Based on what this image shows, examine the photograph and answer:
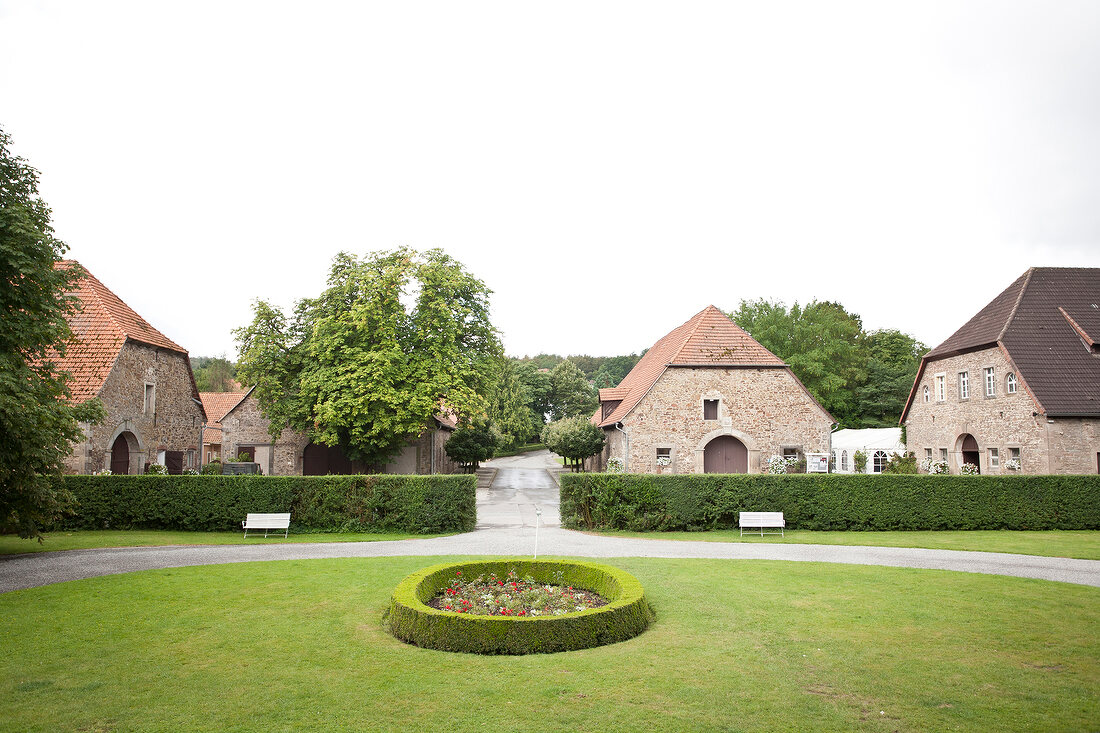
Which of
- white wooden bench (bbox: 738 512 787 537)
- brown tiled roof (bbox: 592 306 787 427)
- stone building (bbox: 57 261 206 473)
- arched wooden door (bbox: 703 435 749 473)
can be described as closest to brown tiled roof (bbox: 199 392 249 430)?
stone building (bbox: 57 261 206 473)

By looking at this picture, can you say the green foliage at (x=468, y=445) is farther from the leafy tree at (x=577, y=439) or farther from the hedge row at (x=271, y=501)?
the hedge row at (x=271, y=501)

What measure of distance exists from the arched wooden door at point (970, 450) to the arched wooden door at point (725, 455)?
10824mm

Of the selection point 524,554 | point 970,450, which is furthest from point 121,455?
point 970,450

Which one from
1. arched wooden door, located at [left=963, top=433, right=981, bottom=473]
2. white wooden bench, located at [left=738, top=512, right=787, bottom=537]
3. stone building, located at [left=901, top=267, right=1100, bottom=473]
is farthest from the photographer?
arched wooden door, located at [left=963, top=433, right=981, bottom=473]

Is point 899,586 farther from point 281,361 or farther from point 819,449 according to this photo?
point 281,361

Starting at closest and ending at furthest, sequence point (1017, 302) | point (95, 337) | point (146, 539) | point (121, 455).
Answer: point (146, 539)
point (95, 337)
point (121, 455)
point (1017, 302)

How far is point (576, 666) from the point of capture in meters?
7.36

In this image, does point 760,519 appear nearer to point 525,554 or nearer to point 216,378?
point 525,554

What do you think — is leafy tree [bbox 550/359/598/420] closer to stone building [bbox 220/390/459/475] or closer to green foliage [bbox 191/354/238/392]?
green foliage [bbox 191/354/238/392]

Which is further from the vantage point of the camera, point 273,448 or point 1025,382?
point 273,448

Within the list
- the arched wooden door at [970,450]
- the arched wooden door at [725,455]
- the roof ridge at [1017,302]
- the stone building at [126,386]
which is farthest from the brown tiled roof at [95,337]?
the arched wooden door at [970,450]

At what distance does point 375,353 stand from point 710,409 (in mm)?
14459

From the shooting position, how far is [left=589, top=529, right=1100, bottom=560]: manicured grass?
53.7 feet

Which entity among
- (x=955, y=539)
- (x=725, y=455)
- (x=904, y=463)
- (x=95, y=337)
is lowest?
(x=955, y=539)
